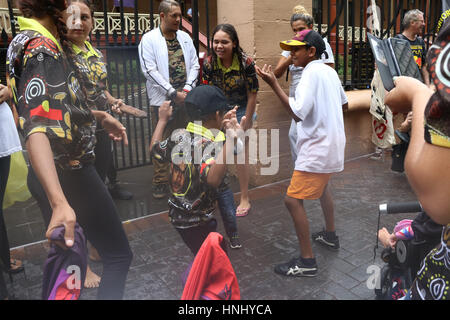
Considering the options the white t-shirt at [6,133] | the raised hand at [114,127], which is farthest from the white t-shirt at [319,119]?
the white t-shirt at [6,133]

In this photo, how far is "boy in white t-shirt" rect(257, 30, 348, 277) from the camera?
301 centimetres

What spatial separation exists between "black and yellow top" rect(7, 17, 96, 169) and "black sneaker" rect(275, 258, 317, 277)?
2053mm

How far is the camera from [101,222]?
214cm

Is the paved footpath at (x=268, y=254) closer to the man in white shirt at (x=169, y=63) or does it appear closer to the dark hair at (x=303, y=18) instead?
the man in white shirt at (x=169, y=63)

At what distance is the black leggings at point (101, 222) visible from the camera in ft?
6.78

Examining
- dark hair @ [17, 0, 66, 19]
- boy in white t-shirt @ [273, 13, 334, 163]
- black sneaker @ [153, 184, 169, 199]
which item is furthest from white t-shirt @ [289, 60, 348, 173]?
black sneaker @ [153, 184, 169, 199]

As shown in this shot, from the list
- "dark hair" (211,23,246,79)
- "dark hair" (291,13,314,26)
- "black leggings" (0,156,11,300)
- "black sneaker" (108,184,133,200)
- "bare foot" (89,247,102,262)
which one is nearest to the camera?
"black leggings" (0,156,11,300)

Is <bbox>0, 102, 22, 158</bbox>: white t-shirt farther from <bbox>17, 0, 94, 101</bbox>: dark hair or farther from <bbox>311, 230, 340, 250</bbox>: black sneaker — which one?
<bbox>311, 230, 340, 250</bbox>: black sneaker

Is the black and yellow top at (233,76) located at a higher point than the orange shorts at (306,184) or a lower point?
higher

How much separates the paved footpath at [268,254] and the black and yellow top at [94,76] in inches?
55.3

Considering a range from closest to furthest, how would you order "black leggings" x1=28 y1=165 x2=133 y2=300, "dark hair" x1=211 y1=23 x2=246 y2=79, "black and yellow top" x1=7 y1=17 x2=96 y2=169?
1. "black and yellow top" x1=7 y1=17 x2=96 y2=169
2. "black leggings" x1=28 y1=165 x2=133 y2=300
3. "dark hair" x1=211 y1=23 x2=246 y2=79

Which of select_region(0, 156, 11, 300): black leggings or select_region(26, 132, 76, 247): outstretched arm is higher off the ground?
select_region(26, 132, 76, 247): outstretched arm

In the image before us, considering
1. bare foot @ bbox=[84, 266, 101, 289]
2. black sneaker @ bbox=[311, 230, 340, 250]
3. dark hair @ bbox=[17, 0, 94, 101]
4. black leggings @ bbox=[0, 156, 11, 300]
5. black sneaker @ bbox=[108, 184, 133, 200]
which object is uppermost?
dark hair @ bbox=[17, 0, 94, 101]

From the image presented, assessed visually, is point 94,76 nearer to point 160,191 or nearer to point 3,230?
point 3,230
